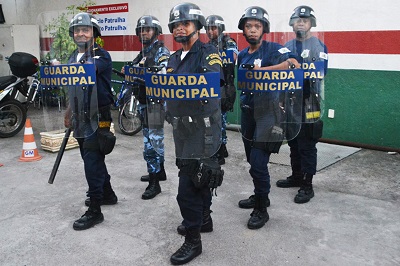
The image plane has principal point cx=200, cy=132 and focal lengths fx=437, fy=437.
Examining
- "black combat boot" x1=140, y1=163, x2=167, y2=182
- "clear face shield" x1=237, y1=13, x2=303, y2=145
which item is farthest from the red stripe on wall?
"clear face shield" x1=237, y1=13, x2=303, y2=145

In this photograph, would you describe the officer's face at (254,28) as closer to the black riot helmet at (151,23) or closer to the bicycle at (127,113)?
the black riot helmet at (151,23)

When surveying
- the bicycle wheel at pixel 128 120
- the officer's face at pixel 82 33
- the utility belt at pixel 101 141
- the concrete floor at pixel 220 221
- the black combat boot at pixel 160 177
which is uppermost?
the officer's face at pixel 82 33

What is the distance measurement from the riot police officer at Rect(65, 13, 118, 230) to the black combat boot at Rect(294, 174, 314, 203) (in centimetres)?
200

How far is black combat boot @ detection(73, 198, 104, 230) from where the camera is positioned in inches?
154

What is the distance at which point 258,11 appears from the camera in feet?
12.5

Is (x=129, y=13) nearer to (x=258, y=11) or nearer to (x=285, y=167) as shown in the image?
(x=285, y=167)

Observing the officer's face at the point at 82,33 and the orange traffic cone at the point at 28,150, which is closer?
the officer's face at the point at 82,33

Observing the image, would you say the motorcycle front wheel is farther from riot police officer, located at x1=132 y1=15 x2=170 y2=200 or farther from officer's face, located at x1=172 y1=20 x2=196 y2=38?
officer's face, located at x1=172 y1=20 x2=196 y2=38

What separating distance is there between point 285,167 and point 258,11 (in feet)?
8.17

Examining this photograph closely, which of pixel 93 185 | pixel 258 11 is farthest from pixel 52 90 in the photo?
pixel 258 11

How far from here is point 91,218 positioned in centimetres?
399

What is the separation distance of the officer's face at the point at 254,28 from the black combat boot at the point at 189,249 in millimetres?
1736

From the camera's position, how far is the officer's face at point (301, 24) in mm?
A: 4301

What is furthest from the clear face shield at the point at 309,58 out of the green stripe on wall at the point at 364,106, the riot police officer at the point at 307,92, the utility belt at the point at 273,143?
the green stripe on wall at the point at 364,106
